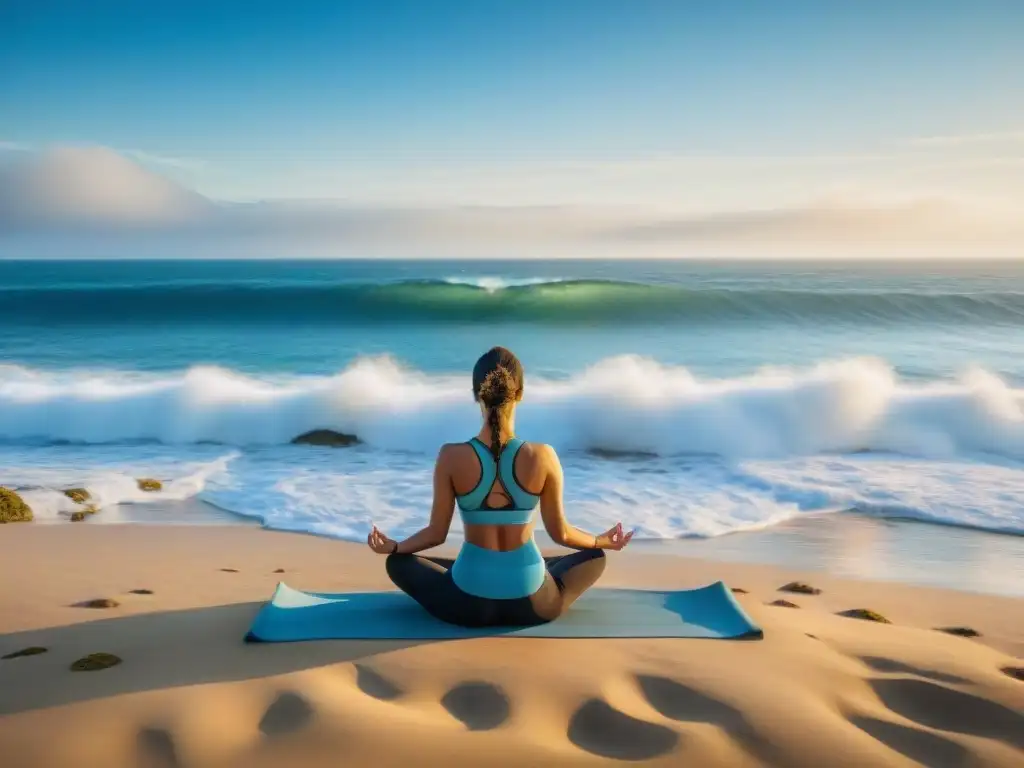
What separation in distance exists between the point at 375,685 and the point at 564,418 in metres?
8.91

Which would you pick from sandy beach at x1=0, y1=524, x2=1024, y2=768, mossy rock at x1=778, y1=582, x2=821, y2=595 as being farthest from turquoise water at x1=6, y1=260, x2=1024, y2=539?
sandy beach at x1=0, y1=524, x2=1024, y2=768

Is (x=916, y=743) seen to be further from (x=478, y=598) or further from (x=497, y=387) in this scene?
(x=497, y=387)

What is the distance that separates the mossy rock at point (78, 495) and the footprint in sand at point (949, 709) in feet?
21.0

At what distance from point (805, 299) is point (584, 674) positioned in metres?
28.6

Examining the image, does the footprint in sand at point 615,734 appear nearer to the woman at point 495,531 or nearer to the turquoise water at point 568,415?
the woman at point 495,531

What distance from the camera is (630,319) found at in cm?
2750

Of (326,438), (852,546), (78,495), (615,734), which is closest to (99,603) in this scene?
(615,734)

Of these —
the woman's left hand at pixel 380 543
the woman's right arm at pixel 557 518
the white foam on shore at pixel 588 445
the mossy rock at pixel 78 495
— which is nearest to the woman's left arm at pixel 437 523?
the woman's left hand at pixel 380 543

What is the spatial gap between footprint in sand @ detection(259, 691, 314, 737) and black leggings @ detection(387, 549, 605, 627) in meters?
0.77

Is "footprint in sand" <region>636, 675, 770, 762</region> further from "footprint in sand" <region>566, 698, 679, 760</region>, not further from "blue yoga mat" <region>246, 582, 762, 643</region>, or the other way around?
"blue yoga mat" <region>246, 582, 762, 643</region>

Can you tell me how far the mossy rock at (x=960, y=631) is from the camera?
4352 mm

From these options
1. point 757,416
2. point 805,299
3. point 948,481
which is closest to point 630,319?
point 805,299

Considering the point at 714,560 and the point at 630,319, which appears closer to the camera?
the point at 714,560

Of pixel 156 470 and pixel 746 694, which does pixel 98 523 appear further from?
pixel 746 694
